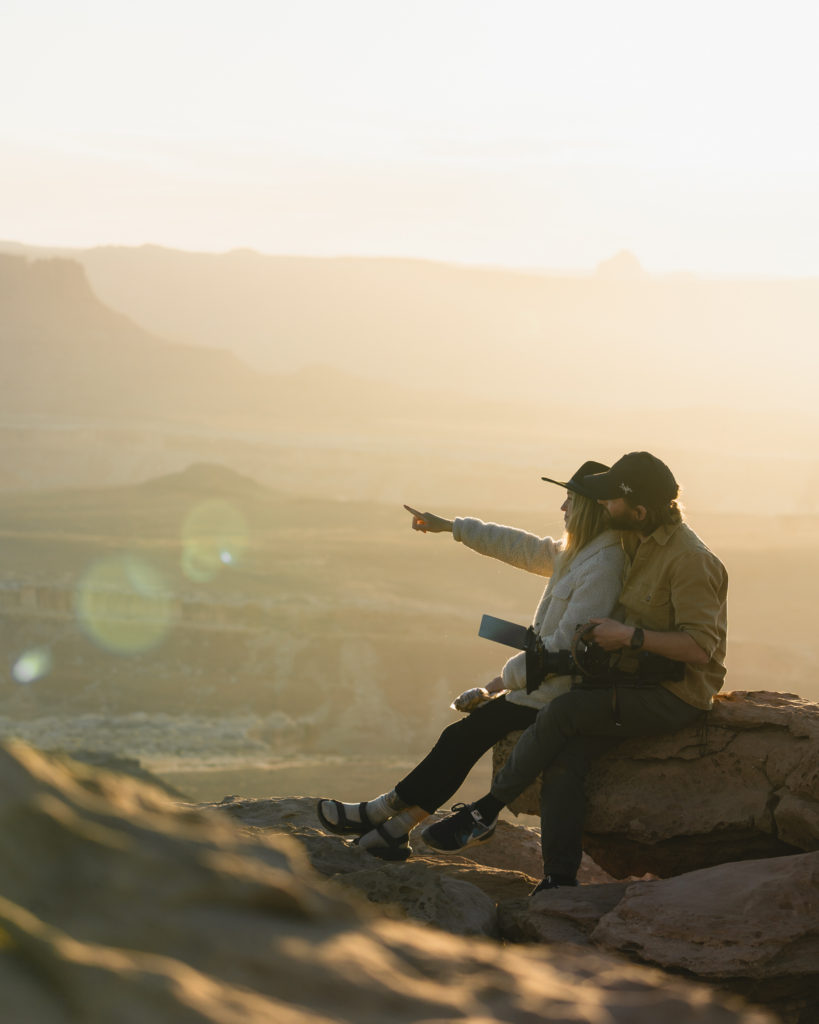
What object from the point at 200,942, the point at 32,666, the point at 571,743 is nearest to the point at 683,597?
the point at 571,743

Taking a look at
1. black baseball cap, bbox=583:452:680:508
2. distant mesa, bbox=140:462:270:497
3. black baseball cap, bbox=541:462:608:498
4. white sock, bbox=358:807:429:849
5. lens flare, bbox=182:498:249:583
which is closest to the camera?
black baseball cap, bbox=583:452:680:508

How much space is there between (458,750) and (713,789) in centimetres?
92

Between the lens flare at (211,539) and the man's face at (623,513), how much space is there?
133 ft

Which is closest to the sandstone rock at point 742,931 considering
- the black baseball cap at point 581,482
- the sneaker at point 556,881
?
the sneaker at point 556,881

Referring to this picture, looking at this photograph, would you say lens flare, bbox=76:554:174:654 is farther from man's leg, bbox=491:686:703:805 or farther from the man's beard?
the man's beard

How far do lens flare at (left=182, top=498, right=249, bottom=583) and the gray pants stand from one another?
40439mm

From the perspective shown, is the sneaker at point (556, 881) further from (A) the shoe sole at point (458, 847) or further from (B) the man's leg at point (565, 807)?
(A) the shoe sole at point (458, 847)

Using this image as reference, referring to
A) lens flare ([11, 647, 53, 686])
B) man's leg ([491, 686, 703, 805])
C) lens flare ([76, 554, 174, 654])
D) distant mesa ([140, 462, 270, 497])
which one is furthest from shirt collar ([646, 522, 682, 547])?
distant mesa ([140, 462, 270, 497])

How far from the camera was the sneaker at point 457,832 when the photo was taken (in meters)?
4.32

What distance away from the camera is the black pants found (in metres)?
4.35

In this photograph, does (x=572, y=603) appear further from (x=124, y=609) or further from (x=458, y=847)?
(x=124, y=609)

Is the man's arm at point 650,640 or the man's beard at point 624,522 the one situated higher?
the man's beard at point 624,522

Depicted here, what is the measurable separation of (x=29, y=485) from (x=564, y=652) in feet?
232

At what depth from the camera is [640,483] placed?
409 centimetres
